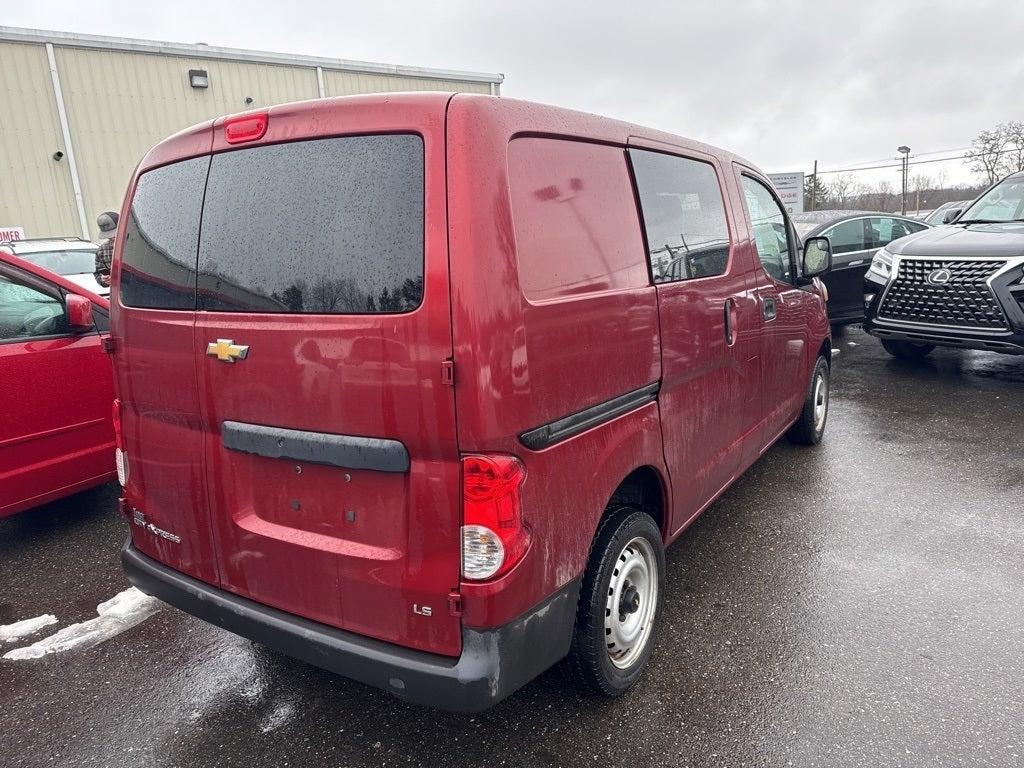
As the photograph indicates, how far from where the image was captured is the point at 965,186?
39656mm

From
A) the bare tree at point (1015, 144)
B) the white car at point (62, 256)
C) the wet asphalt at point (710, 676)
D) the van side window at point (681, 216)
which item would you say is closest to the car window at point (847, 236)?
the wet asphalt at point (710, 676)

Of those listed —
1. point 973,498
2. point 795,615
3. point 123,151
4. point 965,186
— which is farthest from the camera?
point 965,186

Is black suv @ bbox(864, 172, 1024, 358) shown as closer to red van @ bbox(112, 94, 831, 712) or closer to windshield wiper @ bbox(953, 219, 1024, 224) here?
windshield wiper @ bbox(953, 219, 1024, 224)

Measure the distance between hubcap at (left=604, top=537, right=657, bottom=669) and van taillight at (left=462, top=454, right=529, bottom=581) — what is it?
63 centimetres

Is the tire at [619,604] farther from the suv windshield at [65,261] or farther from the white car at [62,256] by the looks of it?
the suv windshield at [65,261]

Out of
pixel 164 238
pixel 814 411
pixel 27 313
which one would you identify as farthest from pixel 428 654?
pixel 814 411

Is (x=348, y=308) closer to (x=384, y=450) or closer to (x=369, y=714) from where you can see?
(x=384, y=450)

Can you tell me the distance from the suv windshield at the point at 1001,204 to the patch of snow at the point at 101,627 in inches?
310

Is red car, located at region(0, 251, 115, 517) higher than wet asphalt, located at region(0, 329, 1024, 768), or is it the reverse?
red car, located at region(0, 251, 115, 517)

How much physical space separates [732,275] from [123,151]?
55.6ft

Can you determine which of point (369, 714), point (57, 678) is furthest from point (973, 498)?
point (57, 678)

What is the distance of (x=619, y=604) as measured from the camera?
7.89ft

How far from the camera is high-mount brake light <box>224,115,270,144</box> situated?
2014mm

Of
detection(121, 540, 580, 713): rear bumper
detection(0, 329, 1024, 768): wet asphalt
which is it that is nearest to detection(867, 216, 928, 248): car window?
detection(0, 329, 1024, 768): wet asphalt
